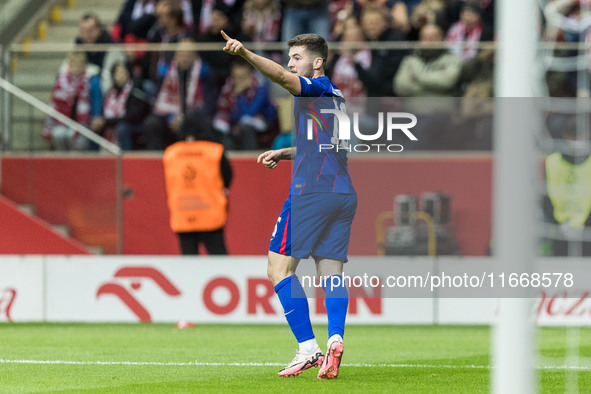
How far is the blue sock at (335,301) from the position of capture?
691 cm

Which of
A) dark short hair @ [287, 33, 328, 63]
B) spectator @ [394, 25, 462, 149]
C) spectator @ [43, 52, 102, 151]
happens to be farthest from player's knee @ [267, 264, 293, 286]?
spectator @ [43, 52, 102, 151]

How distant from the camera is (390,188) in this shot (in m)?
13.3

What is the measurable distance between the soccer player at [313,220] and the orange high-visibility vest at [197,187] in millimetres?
5236

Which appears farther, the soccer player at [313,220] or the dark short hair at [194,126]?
the dark short hair at [194,126]

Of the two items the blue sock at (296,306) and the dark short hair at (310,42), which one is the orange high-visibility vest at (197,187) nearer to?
the blue sock at (296,306)

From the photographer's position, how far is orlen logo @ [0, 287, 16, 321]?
469 inches

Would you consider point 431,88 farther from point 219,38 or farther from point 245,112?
point 219,38

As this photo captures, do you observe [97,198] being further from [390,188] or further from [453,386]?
[453,386]

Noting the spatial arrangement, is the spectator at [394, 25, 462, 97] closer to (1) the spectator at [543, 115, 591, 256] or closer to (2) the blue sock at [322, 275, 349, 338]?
(1) the spectator at [543, 115, 591, 256]

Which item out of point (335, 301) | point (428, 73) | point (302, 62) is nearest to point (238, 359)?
point (335, 301)

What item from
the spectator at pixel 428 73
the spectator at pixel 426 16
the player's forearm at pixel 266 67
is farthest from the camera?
the spectator at pixel 426 16

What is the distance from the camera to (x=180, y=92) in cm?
1369

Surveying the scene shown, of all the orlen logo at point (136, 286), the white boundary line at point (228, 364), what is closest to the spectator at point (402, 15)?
the orlen logo at point (136, 286)

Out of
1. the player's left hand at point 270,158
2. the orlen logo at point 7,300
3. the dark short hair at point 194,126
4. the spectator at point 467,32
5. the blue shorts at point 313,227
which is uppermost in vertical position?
the spectator at point 467,32
